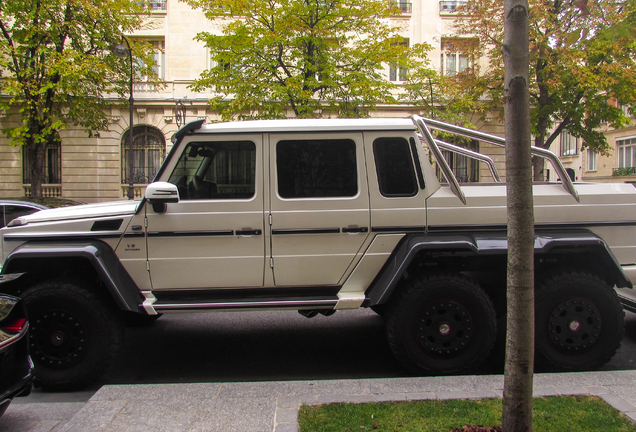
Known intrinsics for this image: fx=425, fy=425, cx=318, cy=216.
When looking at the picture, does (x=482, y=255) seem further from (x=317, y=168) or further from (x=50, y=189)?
(x=50, y=189)

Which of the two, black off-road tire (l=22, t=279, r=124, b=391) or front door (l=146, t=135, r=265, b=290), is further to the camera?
front door (l=146, t=135, r=265, b=290)

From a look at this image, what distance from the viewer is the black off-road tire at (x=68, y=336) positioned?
149 inches

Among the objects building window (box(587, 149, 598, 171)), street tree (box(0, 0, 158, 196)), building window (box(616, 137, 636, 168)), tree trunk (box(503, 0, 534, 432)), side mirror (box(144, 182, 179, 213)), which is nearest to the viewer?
tree trunk (box(503, 0, 534, 432))

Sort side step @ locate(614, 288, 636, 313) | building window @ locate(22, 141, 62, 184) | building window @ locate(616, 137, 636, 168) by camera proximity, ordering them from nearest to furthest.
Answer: side step @ locate(614, 288, 636, 313)
building window @ locate(22, 141, 62, 184)
building window @ locate(616, 137, 636, 168)

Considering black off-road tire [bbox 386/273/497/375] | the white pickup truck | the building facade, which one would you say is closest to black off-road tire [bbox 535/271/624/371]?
the white pickup truck

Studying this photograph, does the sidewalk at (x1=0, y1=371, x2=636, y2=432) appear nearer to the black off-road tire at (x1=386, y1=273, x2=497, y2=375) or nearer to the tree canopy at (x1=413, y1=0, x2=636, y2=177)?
the black off-road tire at (x1=386, y1=273, x2=497, y2=375)

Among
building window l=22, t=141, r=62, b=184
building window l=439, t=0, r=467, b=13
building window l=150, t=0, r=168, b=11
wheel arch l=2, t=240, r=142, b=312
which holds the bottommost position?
wheel arch l=2, t=240, r=142, b=312

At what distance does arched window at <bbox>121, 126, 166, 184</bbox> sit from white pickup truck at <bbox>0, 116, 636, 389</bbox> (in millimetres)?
19966

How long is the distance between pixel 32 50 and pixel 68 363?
17.5 m

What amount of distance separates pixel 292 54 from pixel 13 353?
1403cm

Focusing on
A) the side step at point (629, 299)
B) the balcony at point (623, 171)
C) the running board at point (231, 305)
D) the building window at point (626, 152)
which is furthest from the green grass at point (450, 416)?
the building window at point (626, 152)

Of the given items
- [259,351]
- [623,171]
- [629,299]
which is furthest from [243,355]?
[623,171]

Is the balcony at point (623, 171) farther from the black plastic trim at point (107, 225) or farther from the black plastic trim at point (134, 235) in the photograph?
the black plastic trim at point (107, 225)

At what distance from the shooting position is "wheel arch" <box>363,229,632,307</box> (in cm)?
389
